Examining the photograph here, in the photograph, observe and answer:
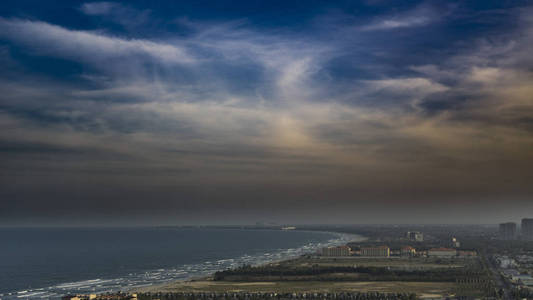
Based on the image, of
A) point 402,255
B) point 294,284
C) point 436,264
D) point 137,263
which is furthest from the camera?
point 402,255

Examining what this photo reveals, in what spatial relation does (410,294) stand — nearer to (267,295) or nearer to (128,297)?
(267,295)

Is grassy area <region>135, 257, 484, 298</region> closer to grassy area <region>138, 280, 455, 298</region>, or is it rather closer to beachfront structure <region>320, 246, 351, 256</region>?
grassy area <region>138, 280, 455, 298</region>

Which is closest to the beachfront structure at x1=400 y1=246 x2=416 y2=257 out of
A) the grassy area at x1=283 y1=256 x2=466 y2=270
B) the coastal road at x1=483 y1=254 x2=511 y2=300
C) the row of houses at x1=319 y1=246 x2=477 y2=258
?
the row of houses at x1=319 y1=246 x2=477 y2=258

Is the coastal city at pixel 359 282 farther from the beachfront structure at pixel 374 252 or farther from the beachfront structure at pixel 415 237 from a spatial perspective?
the beachfront structure at pixel 415 237

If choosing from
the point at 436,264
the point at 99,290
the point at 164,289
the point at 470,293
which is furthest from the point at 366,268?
the point at 99,290

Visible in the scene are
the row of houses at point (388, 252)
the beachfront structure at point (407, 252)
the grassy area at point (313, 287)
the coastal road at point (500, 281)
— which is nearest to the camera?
the coastal road at point (500, 281)

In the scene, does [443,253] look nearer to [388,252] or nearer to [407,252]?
[407,252]

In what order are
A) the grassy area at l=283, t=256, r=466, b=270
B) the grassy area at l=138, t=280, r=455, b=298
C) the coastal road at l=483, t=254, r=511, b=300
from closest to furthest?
the coastal road at l=483, t=254, r=511, b=300
the grassy area at l=138, t=280, r=455, b=298
the grassy area at l=283, t=256, r=466, b=270

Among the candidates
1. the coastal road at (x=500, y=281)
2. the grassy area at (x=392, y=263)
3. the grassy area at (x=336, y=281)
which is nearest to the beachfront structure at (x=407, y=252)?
the grassy area at (x=392, y=263)

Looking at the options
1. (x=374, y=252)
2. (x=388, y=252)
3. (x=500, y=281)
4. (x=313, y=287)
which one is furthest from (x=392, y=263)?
(x=313, y=287)

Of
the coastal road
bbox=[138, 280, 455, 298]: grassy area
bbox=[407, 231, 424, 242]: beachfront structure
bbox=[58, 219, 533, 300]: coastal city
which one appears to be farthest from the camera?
bbox=[407, 231, 424, 242]: beachfront structure

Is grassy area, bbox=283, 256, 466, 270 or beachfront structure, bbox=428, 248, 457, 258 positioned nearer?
grassy area, bbox=283, 256, 466, 270
